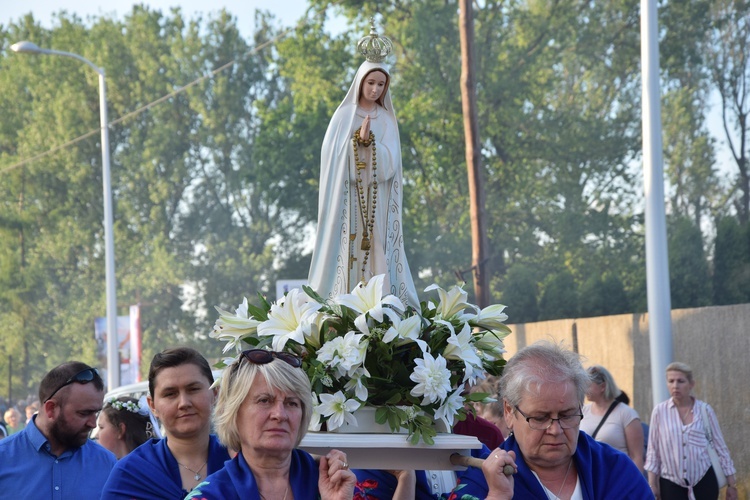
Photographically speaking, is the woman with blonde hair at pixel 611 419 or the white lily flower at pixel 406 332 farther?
the woman with blonde hair at pixel 611 419

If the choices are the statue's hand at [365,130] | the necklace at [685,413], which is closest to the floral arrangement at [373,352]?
the statue's hand at [365,130]

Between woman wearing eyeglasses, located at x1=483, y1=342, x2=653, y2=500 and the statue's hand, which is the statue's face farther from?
woman wearing eyeglasses, located at x1=483, y1=342, x2=653, y2=500

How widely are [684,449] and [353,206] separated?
4991 millimetres

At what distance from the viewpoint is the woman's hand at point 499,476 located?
3639 millimetres

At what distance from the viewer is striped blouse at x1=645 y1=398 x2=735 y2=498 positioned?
926 cm

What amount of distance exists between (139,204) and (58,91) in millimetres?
5599

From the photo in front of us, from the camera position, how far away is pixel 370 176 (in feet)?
17.5

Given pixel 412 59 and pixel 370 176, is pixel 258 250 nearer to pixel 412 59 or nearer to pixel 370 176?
pixel 412 59

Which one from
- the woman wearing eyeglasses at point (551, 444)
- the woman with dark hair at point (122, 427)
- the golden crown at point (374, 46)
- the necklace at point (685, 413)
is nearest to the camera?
the woman wearing eyeglasses at point (551, 444)

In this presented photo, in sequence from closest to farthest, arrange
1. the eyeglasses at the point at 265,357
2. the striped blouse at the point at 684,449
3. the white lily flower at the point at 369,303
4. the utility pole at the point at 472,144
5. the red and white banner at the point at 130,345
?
the eyeglasses at the point at 265,357, the white lily flower at the point at 369,303, the striped blouse at the point at 684,449, the utility pole at the point at 472,144, the red and white banner at the point at 130,345

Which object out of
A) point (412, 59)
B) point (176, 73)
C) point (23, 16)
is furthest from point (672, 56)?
point (23, 16)

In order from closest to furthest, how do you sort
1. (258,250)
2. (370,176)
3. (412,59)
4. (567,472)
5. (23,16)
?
(567,472), (370,176), (412,59), (258,250), (23,16)

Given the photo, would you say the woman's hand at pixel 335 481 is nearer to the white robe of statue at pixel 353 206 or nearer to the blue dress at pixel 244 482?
the blue dress at pixel 244 482

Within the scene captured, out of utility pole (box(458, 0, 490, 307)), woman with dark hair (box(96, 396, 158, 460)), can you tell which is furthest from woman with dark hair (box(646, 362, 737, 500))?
utility pole (box(458, 0, 490, 307))
